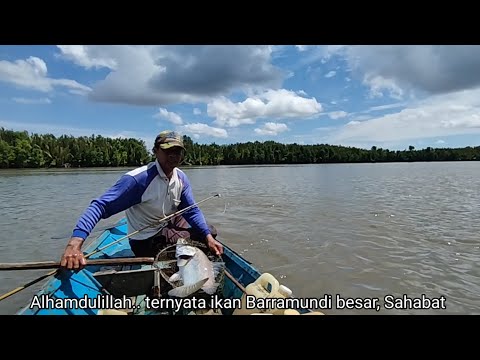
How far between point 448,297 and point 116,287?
5803 mm

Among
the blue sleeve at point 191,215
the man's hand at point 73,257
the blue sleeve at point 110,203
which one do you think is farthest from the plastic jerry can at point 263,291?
the blue sleeve at point 110,203

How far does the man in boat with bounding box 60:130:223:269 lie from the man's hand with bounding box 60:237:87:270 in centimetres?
37

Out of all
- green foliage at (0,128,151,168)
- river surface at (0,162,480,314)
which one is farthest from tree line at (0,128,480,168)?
river surface at (0,162,480,314)

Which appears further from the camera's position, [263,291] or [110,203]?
[110,203]

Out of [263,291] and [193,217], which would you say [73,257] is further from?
[263,291]

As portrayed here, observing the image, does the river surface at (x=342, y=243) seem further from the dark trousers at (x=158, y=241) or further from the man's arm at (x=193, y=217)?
the dark trousers at (x=158, y=241)

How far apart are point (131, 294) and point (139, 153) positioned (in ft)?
298

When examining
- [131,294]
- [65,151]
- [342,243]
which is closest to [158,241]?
[131,294]

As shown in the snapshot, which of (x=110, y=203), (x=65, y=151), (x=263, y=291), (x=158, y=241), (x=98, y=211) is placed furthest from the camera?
(x=65, y=151)

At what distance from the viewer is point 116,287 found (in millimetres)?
4035

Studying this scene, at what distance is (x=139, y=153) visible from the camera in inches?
3556

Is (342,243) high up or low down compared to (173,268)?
down
